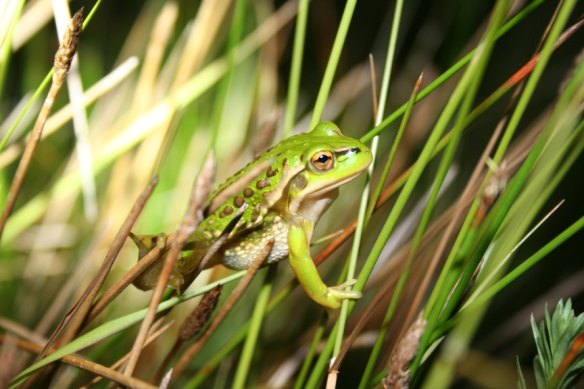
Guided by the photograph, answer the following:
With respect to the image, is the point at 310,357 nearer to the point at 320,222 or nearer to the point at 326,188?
the point at 326,188

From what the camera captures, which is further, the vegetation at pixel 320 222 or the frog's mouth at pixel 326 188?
the frog's mouth at pixel 326 188

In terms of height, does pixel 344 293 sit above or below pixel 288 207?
below

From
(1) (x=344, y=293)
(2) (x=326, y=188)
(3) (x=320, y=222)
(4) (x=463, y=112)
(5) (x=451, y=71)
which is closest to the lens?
(4) (x=463, y=112)

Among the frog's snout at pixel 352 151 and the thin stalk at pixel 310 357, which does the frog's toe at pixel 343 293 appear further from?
the frog's snout at pixel 352 151

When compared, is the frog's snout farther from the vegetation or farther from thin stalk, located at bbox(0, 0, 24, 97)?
thin stalk, located at bbox(0, 0, 24, 97)

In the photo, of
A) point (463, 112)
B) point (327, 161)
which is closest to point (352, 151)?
point (327, 161)

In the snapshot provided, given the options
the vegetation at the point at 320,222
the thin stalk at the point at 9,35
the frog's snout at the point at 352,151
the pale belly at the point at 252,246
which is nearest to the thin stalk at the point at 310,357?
the vegetation at the point at 320,222

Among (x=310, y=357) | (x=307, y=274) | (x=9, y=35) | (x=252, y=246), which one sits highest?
(x=9, y=35)
